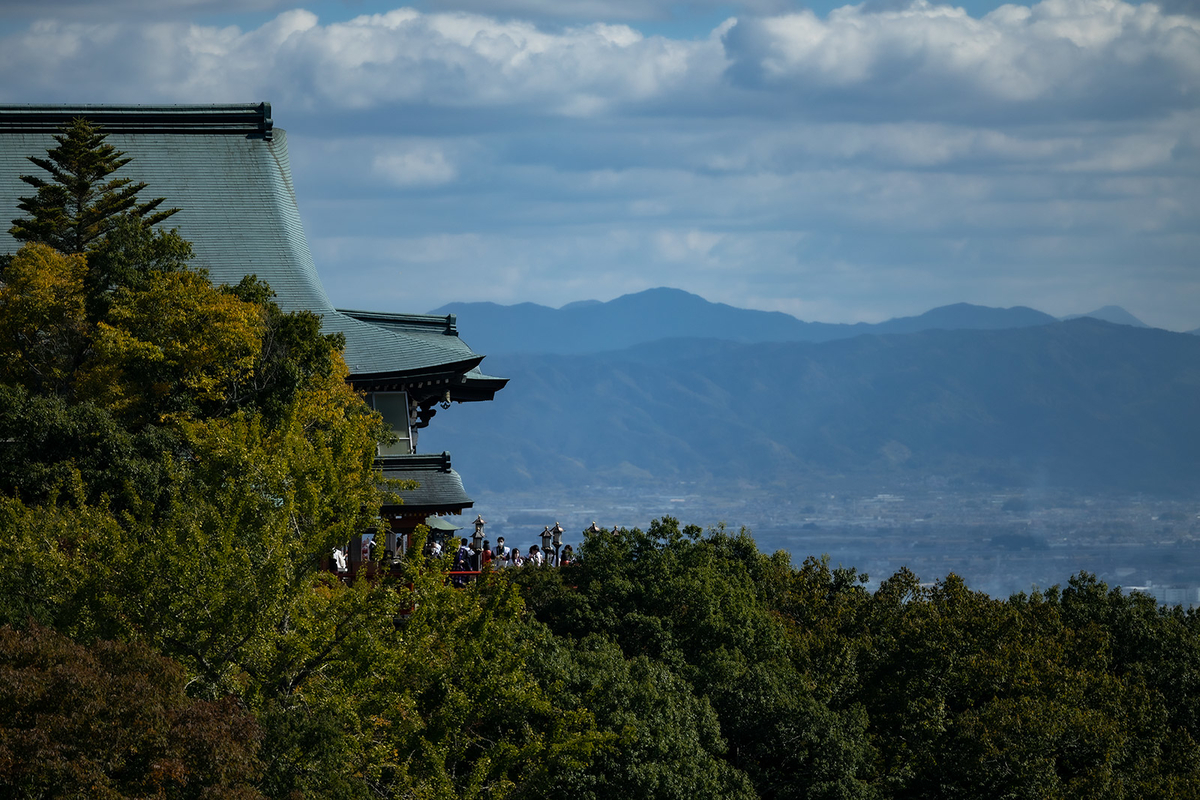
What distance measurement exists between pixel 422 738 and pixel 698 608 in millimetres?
10039

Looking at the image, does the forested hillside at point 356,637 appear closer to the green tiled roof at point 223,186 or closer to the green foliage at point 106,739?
the green foliage at point 106,739

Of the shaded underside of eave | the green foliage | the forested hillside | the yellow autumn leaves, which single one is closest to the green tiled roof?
the shaded underside of eave

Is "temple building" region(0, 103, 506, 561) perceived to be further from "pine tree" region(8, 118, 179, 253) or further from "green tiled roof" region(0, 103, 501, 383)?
"pine tree" region(8, 118, 179, 253)

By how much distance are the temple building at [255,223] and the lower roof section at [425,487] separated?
0.22 ft

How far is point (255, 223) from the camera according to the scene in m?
46.2

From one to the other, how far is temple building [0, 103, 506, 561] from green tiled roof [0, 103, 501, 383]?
39 mm

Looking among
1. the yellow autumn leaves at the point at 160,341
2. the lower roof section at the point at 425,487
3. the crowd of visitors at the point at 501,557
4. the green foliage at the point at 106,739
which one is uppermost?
the yellow autumn leaves at the point at 160,341

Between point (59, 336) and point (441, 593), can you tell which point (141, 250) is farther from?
point (441, 593)

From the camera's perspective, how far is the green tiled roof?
43781 millimetres

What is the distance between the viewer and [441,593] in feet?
74.3

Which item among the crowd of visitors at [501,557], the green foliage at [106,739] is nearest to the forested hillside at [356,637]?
the green foliage at [106,739]

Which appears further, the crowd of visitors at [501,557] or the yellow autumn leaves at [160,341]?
the crowd of visitors at [501,557]

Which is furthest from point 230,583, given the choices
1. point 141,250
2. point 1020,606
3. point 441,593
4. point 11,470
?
point 1020,606

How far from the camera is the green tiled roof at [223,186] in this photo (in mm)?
43781
